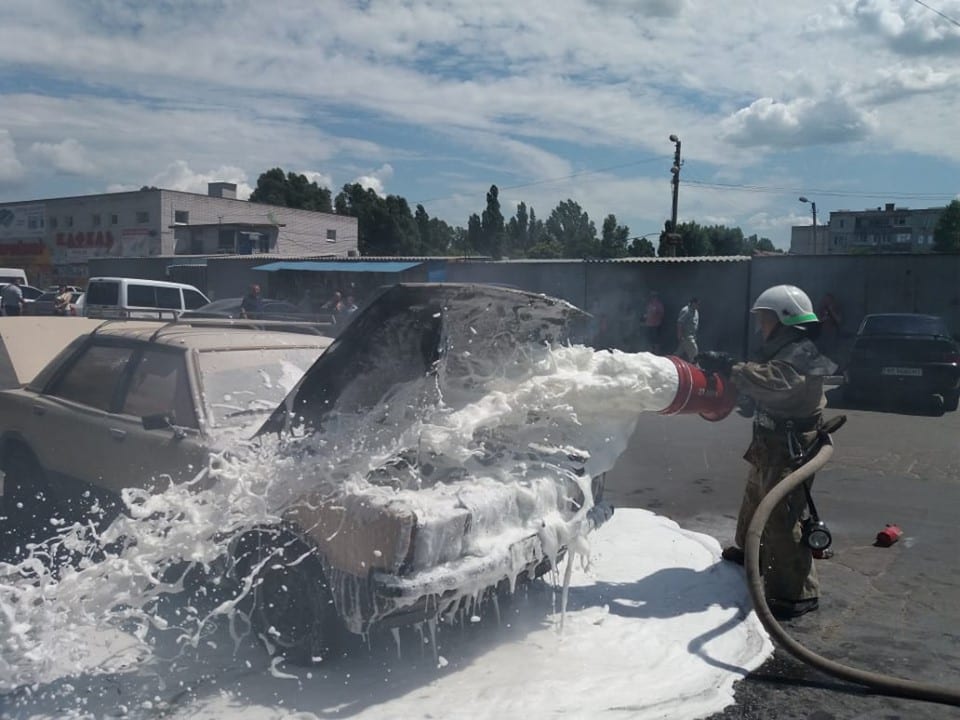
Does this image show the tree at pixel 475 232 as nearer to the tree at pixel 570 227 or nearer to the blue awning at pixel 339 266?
the tree at pixel 570 227

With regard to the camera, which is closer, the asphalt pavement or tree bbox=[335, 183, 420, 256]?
the asphalt pavement

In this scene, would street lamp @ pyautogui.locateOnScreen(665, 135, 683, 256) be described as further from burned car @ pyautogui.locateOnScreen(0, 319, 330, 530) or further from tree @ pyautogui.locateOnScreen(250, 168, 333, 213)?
tree @ pyautogui.locateOnScreen(250, 168, 333, 213)

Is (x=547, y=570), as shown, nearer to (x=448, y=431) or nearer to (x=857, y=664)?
(x=448, y=431)

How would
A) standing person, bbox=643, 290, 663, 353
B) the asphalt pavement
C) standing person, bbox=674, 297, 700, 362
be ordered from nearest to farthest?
the asphalt pavement → standing person, bbox=674, 297, 700, 362 → standing person, bbox=643, 290, 663, 353

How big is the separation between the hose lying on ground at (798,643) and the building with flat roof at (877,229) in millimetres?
57825

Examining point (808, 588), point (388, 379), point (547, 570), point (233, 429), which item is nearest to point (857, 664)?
point (808, 588)

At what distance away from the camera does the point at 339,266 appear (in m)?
23.7

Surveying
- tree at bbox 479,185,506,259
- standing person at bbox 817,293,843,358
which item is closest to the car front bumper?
standing person at bbox 817,293,843,358

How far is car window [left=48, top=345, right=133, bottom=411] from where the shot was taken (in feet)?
17.0

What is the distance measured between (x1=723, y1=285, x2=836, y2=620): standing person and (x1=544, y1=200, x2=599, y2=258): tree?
149 ft

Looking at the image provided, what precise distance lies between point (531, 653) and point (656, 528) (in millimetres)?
2320

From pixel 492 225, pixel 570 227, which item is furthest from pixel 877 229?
pixel 492 225

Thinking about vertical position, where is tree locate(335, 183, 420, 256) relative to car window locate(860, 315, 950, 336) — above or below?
above

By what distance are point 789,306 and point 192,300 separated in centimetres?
1621
